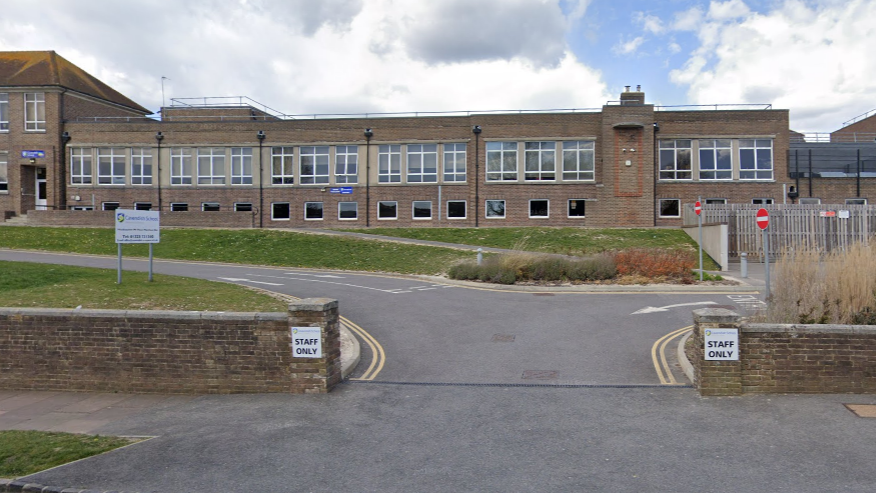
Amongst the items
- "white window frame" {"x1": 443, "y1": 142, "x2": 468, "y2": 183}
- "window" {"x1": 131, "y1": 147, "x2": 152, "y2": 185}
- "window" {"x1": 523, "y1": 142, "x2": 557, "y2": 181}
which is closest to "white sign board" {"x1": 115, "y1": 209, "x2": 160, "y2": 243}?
"white window frame" {"x1": 443, "y1": 142, "x2": 468, "y2": 183}

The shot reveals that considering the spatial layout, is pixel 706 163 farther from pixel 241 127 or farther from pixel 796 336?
pixel 796 336

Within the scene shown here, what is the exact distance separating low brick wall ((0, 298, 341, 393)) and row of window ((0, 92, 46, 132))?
41076mm

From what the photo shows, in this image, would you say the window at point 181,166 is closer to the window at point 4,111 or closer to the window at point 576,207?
the window at point 4,111

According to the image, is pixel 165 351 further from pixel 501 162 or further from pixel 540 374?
pixel 501 162

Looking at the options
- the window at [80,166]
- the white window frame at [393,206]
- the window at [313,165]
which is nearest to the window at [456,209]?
the white window frame at [393,206]

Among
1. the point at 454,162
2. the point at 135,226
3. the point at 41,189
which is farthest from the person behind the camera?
the point at 41,189

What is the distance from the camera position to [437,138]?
140 ft

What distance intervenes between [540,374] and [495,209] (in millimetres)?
32486

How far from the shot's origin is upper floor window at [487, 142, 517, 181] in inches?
1656

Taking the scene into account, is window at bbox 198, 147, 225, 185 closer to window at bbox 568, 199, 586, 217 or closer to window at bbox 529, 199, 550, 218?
window at bbox 529, 199, 550, 218

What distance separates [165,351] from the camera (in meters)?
9.84

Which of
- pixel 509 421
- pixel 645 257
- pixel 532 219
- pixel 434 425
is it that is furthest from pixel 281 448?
pixel 532 219

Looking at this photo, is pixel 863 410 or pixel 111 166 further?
pixel 111 166

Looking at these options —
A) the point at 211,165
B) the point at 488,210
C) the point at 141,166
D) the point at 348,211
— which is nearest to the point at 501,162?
the point at 488,210
